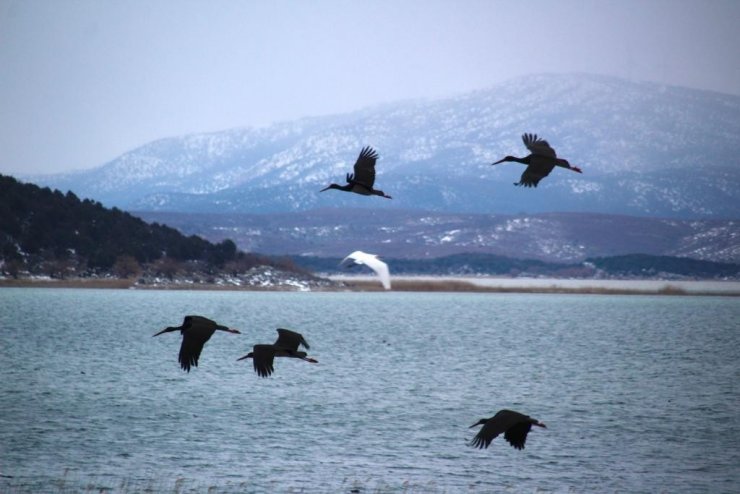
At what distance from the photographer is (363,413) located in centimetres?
4719

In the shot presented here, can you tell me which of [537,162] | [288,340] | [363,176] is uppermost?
[537,162]

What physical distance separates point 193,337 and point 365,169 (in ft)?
15.5

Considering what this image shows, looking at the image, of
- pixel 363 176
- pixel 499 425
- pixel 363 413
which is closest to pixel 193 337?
pixel 363 176

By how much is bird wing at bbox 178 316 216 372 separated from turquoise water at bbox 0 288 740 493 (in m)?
11.1

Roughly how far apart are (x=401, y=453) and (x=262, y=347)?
1590 cm

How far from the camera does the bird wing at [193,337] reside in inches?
864

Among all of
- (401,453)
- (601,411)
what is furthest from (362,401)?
(401,453)

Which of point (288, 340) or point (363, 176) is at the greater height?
point (363, 176)

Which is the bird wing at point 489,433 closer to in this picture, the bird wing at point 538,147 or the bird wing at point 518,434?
the bird wing at point 518,434

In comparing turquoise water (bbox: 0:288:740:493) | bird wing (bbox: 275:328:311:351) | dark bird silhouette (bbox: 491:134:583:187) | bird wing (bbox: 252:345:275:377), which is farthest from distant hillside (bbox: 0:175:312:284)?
dark bird silhouette (bbox: 491:134:583:187)

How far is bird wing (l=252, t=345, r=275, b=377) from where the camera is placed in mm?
22373

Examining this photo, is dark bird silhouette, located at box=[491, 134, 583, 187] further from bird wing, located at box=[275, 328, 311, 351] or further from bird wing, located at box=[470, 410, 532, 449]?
bird wing, located at box=[275, 328, 311, 351]

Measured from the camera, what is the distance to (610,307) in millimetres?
176500

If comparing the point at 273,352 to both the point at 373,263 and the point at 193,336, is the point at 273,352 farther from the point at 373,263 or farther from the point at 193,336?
the point at 373,263
